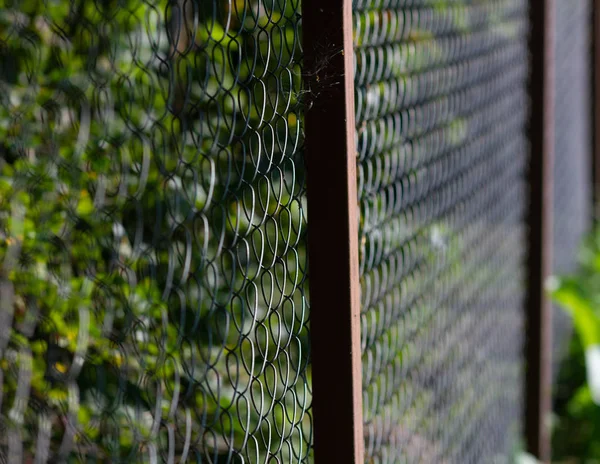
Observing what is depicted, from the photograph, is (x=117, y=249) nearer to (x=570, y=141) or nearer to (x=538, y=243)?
(x=538, y=243)

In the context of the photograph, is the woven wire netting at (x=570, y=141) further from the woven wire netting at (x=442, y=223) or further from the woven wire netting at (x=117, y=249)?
the woven wire netting at (x=117, y=249)

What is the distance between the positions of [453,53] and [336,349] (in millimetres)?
1377

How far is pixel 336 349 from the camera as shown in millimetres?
1431

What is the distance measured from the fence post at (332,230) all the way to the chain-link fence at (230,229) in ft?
0.04

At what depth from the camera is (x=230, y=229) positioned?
6.18ft

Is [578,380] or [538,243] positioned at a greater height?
[538,243]

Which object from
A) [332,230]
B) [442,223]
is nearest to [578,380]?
[442,223]

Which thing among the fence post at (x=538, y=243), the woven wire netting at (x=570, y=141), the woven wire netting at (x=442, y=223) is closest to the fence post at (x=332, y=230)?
the woven wire netting at (x=442, y=223)

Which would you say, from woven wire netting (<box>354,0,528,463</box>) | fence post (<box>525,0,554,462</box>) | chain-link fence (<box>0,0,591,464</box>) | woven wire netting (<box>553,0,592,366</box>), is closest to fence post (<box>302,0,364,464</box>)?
chain-link fence (<box>0,0,591,464</box>)

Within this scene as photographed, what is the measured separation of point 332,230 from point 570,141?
166 inches

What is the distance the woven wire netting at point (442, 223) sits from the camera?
194 cm

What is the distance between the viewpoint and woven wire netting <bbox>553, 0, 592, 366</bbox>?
15.5ft

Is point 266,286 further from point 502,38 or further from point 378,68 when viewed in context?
point 502,38

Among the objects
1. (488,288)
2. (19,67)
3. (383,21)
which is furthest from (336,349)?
(488,288)
